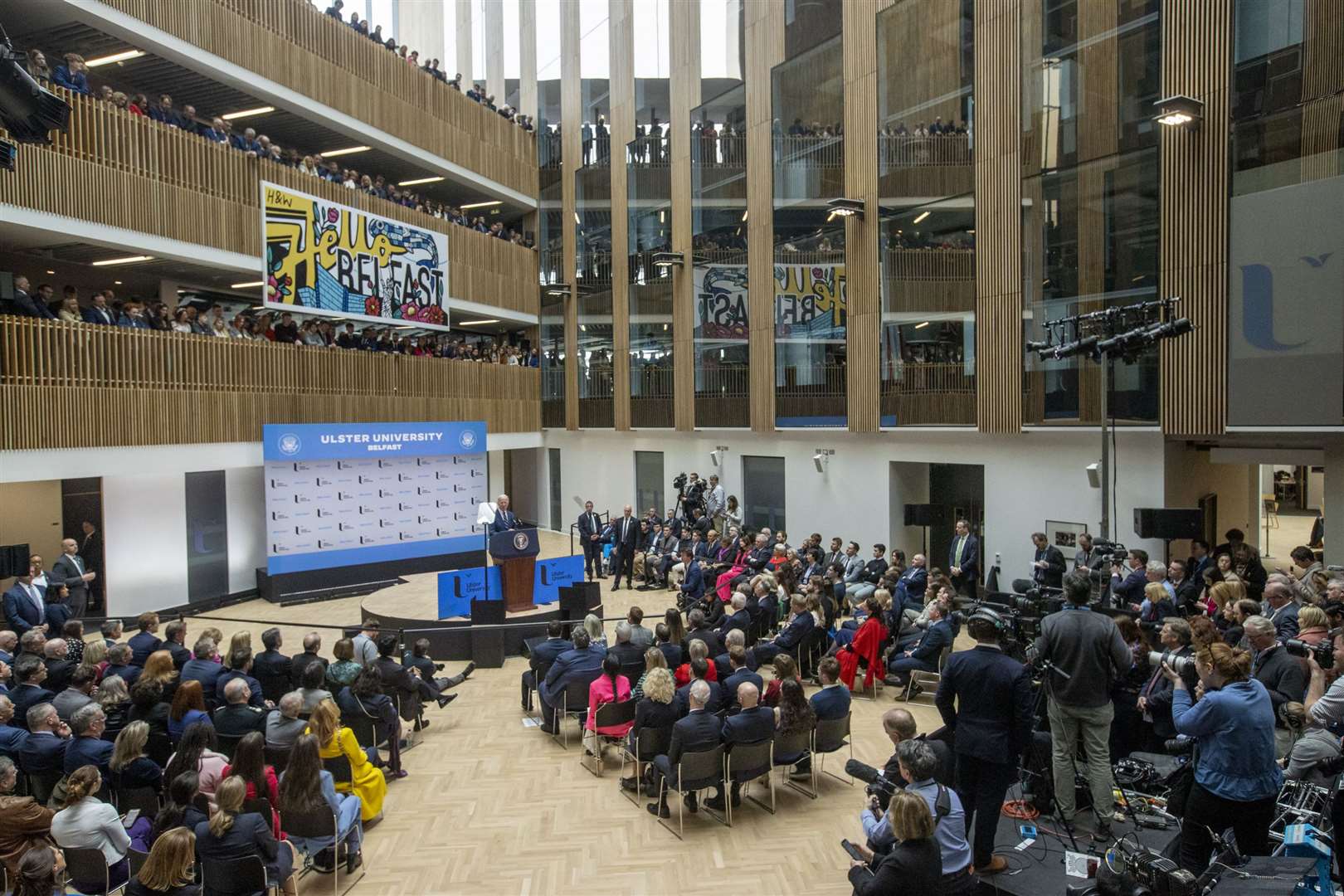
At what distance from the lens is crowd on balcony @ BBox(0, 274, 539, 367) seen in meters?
12.5

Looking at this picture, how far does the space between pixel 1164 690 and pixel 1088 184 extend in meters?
8.65

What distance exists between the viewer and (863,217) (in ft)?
51.5

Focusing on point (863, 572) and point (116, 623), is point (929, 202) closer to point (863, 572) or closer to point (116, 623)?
point (863, 572)

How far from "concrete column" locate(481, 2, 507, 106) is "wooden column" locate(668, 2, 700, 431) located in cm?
818

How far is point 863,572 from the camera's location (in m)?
13.7

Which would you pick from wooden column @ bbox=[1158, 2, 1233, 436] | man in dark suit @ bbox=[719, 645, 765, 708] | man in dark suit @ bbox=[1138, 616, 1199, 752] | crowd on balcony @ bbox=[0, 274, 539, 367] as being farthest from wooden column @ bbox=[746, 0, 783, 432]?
man in dark suit @ bbox=[1138, 616, 1199, 752]

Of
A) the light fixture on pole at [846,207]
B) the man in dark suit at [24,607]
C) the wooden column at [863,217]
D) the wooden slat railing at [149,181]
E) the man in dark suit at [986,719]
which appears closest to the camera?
the man in dark suit at [986,719]

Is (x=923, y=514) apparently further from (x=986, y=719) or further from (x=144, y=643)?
(x=144, y=643)

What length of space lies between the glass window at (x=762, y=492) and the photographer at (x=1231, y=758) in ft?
45.1

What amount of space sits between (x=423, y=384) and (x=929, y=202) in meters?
11.9

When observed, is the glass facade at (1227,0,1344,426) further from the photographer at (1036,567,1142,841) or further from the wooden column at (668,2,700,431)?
the wooden column at (668,2,700,431)

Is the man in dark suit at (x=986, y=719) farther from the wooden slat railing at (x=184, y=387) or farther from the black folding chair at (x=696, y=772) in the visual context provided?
the wooden slat railing at (x=184, y=387)

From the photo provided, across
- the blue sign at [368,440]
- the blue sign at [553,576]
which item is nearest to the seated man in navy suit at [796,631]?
the blue sign at [553,576]

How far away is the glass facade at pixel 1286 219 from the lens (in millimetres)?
9797
